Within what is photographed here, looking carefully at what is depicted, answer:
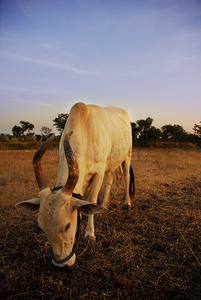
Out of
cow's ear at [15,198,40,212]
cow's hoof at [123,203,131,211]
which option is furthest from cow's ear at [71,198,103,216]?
cow's hoof at [123,203,131,211]

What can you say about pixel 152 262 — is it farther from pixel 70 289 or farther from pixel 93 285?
pixel 70 289

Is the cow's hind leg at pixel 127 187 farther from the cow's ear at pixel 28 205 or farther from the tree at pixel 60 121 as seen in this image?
the tree at pixel 60 121

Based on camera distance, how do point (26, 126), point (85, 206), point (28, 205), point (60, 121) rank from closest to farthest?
point (85, 206) < point (28, 205) < point (60, 121) < point (26, 126)

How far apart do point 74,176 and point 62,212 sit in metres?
0.40

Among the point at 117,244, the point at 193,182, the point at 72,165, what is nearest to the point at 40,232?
the point at 117,244

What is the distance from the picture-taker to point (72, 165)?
2.07 m

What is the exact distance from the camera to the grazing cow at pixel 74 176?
2.01m

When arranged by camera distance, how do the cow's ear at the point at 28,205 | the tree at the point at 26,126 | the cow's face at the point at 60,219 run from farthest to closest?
the tree at the point at 26,126, the cow's ear at the point at 28,205, the cow's face at the point at 60,219

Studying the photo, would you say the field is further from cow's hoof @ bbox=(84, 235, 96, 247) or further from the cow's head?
the cow's head

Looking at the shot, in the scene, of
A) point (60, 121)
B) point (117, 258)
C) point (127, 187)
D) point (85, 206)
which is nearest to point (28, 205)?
point (85, 206)

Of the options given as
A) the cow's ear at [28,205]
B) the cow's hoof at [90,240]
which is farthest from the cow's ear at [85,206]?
the cow's hoof at [90,240]

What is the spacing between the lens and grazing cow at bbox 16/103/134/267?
2010 millimetres

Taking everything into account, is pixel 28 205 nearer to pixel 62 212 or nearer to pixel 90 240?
pixel 62 212

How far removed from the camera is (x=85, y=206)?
7.20ft
